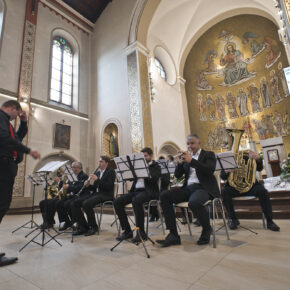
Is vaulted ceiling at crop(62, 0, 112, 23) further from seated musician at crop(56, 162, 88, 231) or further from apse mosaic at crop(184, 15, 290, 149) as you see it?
seated musician at crop(56, 162, 88, 231)

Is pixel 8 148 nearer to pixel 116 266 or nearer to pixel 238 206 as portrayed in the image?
pixel 116 266

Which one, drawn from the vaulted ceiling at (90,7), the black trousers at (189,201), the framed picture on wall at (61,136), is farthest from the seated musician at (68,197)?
the vaulted ceiling at (90,7)

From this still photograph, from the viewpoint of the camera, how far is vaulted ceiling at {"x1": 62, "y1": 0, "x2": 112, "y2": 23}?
11.5 m

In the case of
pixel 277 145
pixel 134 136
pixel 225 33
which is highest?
pixel 225 33

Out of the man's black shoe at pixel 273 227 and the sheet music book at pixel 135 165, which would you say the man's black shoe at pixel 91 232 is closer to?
the sheet music book at pixel 135 165

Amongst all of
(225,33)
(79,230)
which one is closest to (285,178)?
(79,230)

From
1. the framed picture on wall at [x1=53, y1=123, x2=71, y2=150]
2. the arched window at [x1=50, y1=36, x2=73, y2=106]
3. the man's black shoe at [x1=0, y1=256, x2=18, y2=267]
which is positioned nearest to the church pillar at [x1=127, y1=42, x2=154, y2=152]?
the framed picture on wall at [x1=53, y1=123, x2=71, y2=150]

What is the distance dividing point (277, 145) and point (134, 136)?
5.77m

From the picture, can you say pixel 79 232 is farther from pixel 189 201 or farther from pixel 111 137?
pixel 111 137

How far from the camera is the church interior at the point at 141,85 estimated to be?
296 inches

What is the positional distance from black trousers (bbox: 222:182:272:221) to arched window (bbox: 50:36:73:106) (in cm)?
933

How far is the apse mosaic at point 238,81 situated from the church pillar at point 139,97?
480 centimetres

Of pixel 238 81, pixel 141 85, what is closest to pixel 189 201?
pixel 141 85

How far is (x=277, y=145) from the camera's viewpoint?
8.22m
